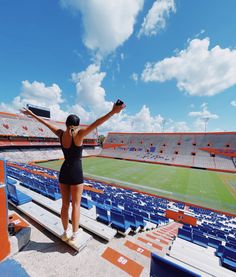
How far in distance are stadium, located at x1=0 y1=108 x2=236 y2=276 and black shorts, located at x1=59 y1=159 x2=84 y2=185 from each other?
3.12 feet

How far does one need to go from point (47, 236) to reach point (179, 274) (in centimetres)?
244

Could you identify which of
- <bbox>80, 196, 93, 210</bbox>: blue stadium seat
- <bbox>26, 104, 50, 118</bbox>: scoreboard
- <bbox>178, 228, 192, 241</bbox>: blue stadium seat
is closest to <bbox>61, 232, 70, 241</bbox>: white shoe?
<bbox>80, 196, 93, 210</bbox>: blue stadium seat

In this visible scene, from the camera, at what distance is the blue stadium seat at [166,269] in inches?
53.5

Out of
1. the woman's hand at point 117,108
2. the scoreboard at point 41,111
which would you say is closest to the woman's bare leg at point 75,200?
the woman's hand at point 117,108

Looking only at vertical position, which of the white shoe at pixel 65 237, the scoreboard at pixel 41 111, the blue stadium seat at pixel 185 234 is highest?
the scoreboard at pixel 41 111

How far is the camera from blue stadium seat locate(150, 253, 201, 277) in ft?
4.46

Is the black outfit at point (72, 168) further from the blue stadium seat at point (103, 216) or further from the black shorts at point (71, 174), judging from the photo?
the blue stadium seat at point (103, 216)

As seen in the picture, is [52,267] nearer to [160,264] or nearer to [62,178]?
[62,178]

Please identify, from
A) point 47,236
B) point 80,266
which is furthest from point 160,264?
point 47,236

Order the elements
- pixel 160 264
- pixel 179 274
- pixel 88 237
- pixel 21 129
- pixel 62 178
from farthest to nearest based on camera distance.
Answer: pixel 21 129 < pixel 88 237 < pixel 62 178 < pixel 160 264 < pixel 179 274

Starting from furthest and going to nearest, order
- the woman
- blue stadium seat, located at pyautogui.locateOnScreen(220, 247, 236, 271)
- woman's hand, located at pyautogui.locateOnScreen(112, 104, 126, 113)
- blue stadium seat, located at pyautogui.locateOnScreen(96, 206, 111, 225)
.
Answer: blue stadium seat, located at pyautogui.locateOnScreen(96, 206, 111, 225) < blue stadium seat, located at pyautogui.locateOnScreen(220, 247, 236, 271) < the woman < woman's hand, located at pyautogui.locateOnScreen(112, 104, 126, 113)

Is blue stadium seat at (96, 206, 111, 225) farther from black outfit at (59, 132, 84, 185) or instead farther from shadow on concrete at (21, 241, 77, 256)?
black outfit at (59, 132, 84, 185)

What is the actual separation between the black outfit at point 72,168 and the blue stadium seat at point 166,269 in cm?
141

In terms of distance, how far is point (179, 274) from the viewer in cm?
140
